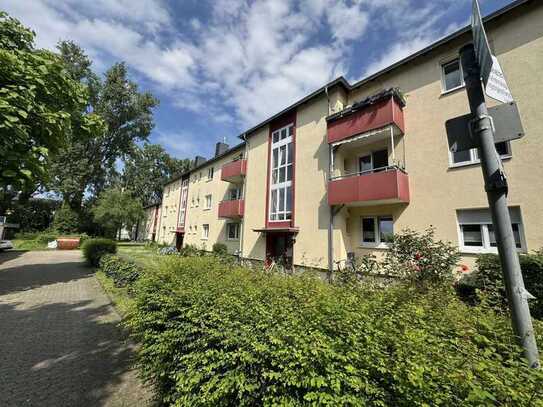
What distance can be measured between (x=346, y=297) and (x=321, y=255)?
10.0m

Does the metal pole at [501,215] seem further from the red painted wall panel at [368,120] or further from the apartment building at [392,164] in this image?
the red painted wall panel at [368,120]

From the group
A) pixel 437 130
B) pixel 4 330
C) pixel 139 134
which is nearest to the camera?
pixel 4 330

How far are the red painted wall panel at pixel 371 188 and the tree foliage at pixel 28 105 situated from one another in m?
10.7

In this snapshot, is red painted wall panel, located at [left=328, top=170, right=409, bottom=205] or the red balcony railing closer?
red painted wall panel, located at [left=328, top=170, right=409, bottom=205]

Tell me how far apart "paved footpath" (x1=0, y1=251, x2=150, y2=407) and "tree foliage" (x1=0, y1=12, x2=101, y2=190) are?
12.8 ft

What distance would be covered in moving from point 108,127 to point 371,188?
1315 inches

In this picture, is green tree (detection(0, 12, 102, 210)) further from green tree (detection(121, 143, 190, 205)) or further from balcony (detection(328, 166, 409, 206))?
green tree (detection(121, 143, 190, 205))

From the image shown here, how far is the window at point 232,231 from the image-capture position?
67.6 feet

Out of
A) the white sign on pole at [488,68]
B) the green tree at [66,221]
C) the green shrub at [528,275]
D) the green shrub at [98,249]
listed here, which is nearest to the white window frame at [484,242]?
the green shrub at [528,275]

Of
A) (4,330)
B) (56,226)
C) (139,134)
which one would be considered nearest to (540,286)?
(4,330)

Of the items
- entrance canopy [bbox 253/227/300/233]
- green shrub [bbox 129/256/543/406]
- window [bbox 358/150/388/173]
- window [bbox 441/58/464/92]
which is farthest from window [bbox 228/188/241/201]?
green shrub [bbox 129/256/543/406]

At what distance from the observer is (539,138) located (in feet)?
25.5

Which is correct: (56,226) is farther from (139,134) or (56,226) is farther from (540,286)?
(540,286)

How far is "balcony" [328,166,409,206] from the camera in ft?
32.8
